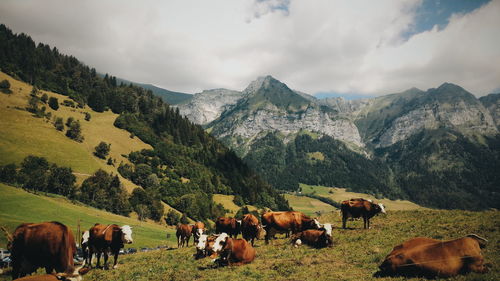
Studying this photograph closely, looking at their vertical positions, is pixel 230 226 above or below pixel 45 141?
below

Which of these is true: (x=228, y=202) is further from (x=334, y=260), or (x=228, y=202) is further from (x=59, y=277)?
(x=59, y=277)

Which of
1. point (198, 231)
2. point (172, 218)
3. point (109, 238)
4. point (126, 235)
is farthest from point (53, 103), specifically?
point (126, 235)

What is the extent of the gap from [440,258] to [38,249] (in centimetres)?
1834

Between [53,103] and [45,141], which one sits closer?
[45,141]

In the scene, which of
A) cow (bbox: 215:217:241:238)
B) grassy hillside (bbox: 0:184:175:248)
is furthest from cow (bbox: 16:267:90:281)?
grassy hillside (bbox: 0:184:175:248)

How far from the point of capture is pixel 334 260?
18.1 meters

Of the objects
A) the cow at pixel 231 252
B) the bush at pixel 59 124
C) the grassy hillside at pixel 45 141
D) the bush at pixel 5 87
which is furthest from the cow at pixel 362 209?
the bush at pixel 5 87

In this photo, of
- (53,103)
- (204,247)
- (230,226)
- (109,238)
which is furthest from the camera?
(53,103)

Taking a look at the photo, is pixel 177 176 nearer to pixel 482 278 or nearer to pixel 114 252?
pixel 114 252

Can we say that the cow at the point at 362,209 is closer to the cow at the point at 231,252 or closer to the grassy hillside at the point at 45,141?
the cow at the point at 231,252

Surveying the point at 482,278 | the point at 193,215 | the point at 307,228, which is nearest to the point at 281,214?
the point at 307,228

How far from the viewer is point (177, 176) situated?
7160 inches

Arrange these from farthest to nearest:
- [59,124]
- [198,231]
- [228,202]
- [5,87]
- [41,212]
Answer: [228,202] < [5,87] < [59,124] < [41,212] < [198,231]

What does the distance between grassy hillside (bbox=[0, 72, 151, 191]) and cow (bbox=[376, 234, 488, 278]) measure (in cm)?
14627
